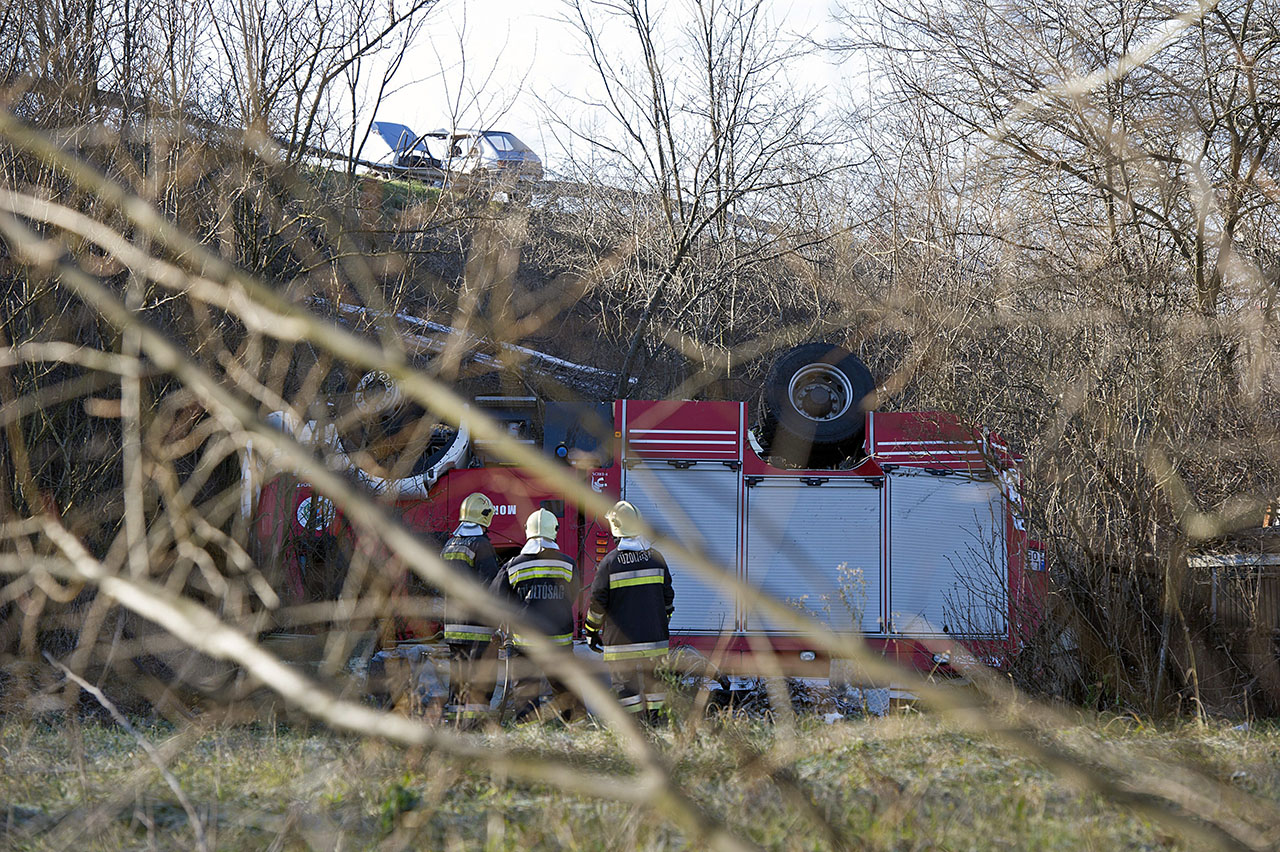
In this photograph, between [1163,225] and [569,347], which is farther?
[569,347]

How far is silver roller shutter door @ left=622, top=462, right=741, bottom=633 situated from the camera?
8773 millimetres

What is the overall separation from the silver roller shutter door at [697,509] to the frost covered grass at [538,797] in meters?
4.14

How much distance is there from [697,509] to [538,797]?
17.7ft

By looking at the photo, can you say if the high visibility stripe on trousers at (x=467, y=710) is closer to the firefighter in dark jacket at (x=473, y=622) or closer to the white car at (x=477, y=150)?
the firefighter in dark jacket at (x=473, y=622)

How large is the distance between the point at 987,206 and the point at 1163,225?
3.11 meters

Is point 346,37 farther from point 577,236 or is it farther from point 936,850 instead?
point 577,236

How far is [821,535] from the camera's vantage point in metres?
8.89

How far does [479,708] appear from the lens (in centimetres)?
605

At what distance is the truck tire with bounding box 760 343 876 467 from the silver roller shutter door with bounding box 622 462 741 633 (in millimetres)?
606

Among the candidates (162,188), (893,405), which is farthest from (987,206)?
(162,188)

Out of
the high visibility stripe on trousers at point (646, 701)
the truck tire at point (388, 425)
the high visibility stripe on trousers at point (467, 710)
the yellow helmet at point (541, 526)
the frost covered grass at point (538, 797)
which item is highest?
the truck tire at point (388, 425)

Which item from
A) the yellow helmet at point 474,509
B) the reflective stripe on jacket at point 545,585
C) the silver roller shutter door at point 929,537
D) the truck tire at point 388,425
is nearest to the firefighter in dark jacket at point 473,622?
the yellow helmet at point 474,509

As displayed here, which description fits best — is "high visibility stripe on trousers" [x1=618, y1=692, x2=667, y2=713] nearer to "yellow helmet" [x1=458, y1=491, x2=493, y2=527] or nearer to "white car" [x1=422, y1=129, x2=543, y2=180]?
"yellow helmet" [x1=458, y1=491, x2=493, y2=527]

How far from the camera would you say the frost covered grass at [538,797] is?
10.4 ft
